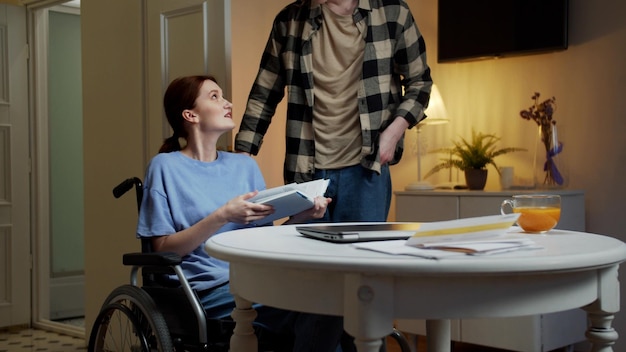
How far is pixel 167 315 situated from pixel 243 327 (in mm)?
489

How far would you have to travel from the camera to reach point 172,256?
Result: 6.00 feet

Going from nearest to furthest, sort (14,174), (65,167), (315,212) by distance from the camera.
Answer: (315,212), (14,174), (65,167)

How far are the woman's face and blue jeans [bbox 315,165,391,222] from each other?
359 mm

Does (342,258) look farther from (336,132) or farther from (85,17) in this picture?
(85,17)

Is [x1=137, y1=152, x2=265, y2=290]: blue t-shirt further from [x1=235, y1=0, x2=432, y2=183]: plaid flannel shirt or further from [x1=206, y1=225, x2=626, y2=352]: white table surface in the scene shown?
[x1=206, y1=225, x2=626, y2=352]: white table surface

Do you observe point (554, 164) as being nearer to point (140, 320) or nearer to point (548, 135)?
point (548, 135)

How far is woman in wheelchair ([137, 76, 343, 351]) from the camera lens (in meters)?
1.90

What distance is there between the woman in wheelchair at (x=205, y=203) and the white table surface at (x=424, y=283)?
47 centimetres

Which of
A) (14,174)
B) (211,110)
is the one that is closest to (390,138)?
(211,110)

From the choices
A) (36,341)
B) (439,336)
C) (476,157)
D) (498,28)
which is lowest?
(36,341)

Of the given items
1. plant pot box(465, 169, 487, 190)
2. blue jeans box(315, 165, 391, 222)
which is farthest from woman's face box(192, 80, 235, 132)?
plant pot box(465, 169, 487, 190)

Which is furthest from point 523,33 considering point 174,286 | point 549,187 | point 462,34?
point 174,286

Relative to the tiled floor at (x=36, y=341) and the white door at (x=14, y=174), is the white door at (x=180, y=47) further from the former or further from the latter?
the white door at (x=14, y=174)

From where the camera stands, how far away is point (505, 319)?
344 cm
